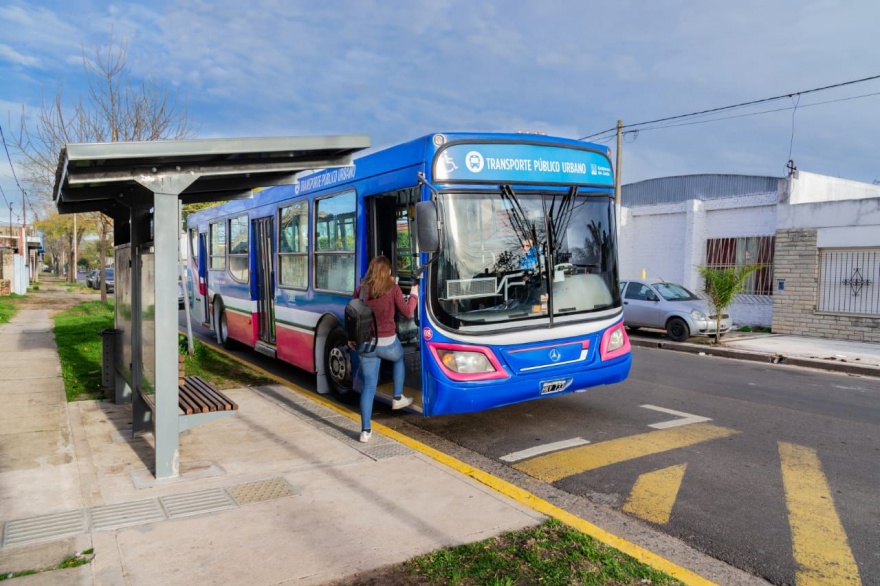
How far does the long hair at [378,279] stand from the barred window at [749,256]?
14273mm

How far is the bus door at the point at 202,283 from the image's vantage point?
44.8ft

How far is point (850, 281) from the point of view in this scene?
1579 centimetres

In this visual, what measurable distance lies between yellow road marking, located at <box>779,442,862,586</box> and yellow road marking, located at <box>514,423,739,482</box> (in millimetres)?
885

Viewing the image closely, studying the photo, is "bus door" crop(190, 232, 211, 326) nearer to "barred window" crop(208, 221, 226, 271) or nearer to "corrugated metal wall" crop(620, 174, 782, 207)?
"barred window" crop(208, 221, 226, 271)

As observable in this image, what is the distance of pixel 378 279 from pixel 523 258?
1403 millimetres

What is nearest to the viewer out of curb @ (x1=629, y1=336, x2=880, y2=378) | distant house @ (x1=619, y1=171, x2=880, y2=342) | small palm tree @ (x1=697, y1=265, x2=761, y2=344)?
curb @ (x1=629, y1=336, x2=880, y2=378)

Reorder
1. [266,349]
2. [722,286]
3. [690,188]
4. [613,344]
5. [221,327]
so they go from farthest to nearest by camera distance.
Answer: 1. [690,188]
2. [722,286]
3. [221,327]
4. [266,349]
5. [613,344]

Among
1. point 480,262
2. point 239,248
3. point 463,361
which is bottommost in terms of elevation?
point 463,361

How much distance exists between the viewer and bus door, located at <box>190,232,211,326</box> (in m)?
13.6

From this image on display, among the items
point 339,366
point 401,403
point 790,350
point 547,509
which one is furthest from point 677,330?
point 547,509

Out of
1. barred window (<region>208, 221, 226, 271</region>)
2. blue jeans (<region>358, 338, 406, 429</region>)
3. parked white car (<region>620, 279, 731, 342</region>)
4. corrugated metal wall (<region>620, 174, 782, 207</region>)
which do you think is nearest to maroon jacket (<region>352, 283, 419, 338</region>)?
blue jeans (<region>358, 338, 406, 429</region>)

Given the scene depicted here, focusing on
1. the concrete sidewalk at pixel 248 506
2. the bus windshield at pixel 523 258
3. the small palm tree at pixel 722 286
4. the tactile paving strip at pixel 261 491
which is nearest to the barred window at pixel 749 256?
the small palm tree at pixel 722 286

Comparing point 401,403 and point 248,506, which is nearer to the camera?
point 248,506

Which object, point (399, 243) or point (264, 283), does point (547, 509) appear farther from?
point (264, 283)
